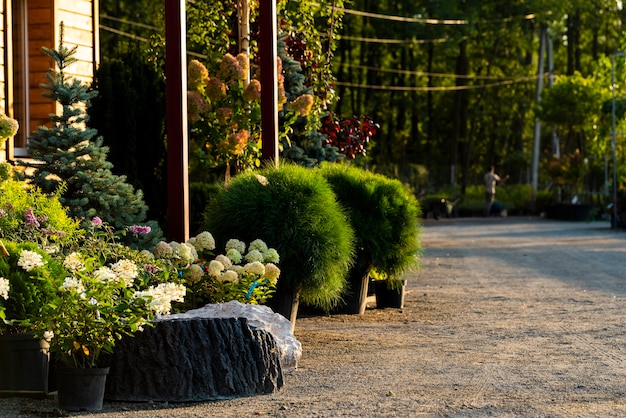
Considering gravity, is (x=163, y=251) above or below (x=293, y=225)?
below

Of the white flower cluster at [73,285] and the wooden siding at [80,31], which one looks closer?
the white flower cluster at [73,285]

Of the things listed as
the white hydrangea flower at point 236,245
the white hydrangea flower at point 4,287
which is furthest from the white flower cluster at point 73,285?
the white hydrangea flower at point 236,245

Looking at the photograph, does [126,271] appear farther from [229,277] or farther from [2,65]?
[2,65]

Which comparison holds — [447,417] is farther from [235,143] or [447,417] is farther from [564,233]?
[564,233]

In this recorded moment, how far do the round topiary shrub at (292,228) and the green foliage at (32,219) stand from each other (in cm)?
162

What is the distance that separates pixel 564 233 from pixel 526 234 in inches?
37.6

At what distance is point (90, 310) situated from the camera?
705 cm

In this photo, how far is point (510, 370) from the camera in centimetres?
852

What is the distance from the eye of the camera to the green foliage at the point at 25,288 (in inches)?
284

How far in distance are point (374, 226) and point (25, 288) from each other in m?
5.72

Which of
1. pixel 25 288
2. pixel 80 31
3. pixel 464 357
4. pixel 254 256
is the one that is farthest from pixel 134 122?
pixel 25 288

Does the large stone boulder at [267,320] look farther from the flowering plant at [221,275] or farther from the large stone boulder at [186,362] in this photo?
the large stone boulder at [186,362]

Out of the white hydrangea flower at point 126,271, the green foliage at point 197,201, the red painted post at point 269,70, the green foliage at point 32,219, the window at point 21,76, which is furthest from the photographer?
the green foliage at point 197,201

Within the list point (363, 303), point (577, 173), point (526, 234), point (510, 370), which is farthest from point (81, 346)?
point (577, 173)
